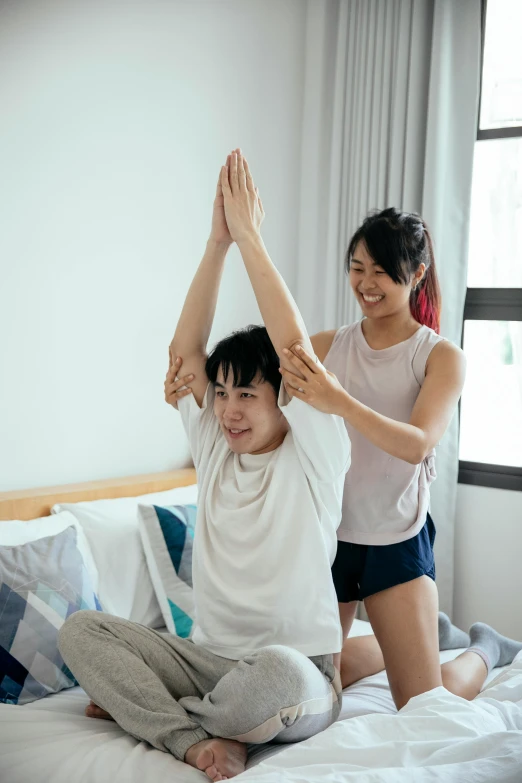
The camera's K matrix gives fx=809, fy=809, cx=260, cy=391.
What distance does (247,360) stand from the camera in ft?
5.54

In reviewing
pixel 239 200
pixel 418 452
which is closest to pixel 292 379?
pixel 418 452

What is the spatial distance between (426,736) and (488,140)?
7.95ft

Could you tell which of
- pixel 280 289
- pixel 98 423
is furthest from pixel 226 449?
pixel 98 423

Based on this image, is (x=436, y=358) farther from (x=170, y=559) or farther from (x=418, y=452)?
(x=170, y=559)

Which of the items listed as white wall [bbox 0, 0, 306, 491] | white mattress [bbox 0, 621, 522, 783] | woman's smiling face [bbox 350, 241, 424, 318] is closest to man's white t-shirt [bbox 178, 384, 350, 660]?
white mattress [bbox 0, 621, 522, 783]

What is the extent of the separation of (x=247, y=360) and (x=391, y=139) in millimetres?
1887

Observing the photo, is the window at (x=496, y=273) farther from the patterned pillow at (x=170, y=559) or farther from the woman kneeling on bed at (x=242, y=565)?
the woman kneeling on bed at (x=242, y=565)

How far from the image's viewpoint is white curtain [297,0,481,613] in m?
3.07

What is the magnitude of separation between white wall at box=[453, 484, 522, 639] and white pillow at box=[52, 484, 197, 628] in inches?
51.8

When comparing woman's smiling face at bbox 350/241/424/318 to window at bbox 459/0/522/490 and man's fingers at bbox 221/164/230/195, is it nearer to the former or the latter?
man's fingers at bbox 221/164/230/195

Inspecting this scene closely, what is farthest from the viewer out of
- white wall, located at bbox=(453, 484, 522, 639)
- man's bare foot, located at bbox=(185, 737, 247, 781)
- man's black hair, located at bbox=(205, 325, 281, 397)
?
white wall, located at bbox=(453, 484, 522, 639)

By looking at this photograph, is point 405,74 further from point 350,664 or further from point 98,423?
point 350,664

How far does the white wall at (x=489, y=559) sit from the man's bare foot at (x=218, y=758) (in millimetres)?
1799

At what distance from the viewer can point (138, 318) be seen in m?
2.77
